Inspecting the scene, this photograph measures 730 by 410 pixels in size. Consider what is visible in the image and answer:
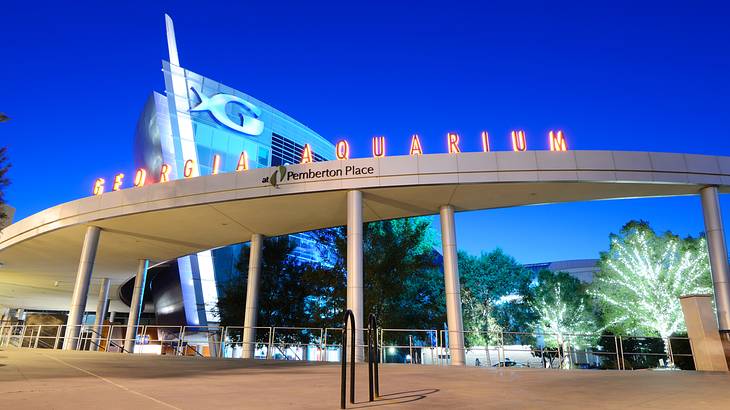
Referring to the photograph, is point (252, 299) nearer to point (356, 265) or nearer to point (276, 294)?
point (276, 294)

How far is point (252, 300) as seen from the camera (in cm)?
2167

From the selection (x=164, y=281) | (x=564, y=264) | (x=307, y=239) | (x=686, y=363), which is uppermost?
(x=564, y=264)

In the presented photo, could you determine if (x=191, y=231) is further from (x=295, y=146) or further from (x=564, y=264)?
(x=564, y=264)

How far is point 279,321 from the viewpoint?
1115 inches

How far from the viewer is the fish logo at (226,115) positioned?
39750mm

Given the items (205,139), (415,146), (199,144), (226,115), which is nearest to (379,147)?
(415,146)

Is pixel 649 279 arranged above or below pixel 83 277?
above

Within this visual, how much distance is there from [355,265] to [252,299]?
7289 mm

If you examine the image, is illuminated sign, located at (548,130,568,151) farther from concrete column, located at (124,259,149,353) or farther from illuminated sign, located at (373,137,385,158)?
concrete column, located at (124,259,149,353)

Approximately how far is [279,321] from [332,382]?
20.8 metres

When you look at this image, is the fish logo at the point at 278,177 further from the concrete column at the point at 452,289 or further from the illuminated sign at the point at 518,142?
the illuminated sign at the point at 518,142

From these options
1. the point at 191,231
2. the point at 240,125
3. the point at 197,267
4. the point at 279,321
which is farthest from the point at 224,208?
the point at 240,125

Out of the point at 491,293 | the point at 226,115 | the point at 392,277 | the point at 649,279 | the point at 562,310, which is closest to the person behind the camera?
the point at 392,277

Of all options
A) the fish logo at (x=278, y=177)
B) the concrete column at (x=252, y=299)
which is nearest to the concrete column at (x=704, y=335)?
the fish logo at (x=278, y=177)
